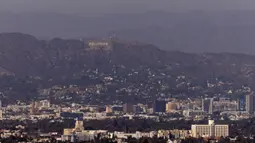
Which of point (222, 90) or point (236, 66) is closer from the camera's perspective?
point (222, 90)

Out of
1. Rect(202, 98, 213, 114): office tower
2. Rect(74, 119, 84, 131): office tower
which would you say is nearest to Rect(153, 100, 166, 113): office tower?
Rect(202, 98, 213, 114): office tower

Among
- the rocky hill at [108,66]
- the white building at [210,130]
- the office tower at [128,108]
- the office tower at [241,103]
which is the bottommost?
the white building at [210,130]

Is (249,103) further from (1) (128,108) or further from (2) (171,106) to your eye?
(1) (128,108)

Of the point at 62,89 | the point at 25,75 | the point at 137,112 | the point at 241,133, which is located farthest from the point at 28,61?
the point at 241,133

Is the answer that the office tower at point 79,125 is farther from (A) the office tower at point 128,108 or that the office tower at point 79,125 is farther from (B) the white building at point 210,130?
(A) the office tower at point 128,108

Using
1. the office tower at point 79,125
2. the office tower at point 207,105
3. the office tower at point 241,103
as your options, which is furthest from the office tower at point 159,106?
the office tower at point 79,125

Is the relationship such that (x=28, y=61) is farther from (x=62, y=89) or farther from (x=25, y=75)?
(x=62, y=89)
